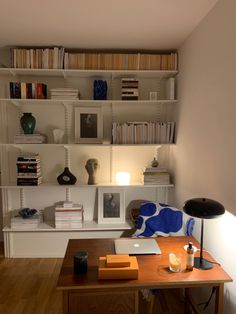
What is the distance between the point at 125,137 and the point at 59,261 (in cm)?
158

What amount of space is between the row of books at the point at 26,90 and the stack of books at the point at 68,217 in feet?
4.22

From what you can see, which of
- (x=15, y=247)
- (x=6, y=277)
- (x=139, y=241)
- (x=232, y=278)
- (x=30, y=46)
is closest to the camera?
(x=232, y=278)

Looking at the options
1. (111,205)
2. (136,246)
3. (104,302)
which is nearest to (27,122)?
(111,205)

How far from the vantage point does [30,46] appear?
2.85 meters

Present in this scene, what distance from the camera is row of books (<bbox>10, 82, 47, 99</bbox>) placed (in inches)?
113

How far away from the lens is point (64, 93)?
2895 millimetres

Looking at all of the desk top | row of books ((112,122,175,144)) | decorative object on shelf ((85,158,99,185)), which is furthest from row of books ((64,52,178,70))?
the desk top

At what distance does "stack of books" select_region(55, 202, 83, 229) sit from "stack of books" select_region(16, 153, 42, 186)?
16.5 inches

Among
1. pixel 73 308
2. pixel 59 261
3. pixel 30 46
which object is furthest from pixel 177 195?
pixel 30 46

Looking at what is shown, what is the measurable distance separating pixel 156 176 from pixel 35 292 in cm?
169

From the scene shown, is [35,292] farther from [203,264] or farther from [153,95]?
[153,95]

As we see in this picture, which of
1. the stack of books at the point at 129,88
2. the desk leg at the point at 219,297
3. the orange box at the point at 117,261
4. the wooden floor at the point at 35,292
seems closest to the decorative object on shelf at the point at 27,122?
the stack of books at the point at 129,88

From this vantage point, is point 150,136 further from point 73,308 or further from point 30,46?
point 73,308

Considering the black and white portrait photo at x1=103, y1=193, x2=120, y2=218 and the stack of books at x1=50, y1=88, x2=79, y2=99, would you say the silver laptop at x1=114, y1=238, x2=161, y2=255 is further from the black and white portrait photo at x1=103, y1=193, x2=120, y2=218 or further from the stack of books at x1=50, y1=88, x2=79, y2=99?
the stack of books at x1=50, y1=88, x2=79, y2=99
